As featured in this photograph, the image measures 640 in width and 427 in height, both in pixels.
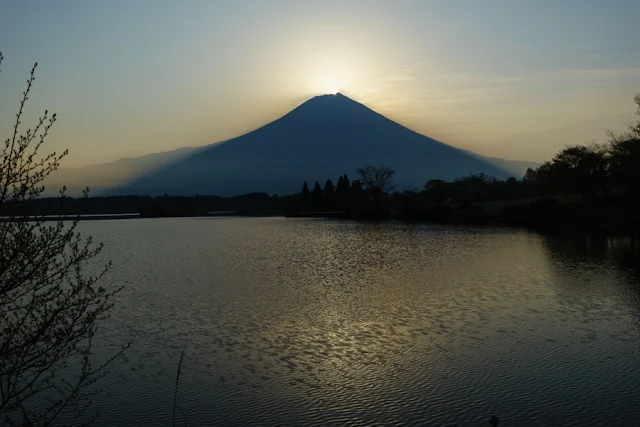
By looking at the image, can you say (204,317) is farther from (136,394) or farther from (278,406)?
(278,406)

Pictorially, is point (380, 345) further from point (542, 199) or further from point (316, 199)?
point (316, 199)

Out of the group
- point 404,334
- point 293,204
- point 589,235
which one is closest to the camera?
point 404,334

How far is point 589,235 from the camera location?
3997 centimetres

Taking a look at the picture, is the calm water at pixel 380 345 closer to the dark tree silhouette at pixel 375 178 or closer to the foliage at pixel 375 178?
the dark tree silhouette at pixel 375 178

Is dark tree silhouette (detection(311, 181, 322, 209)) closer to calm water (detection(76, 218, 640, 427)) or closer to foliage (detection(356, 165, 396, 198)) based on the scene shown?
foliage (detection(356, 165, 396, 198))

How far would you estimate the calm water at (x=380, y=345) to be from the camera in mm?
7969

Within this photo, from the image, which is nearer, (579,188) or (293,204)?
(579,188)

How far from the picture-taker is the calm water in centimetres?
797

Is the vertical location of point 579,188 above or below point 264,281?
above

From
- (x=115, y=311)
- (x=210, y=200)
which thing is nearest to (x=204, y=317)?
(x=115, y=311)

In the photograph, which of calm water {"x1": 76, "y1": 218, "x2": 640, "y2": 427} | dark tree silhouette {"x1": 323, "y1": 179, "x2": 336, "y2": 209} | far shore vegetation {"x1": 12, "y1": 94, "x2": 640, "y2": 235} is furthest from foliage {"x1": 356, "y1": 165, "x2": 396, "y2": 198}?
calm water {"x1": 76, "y1": 218, "x2": 640, "y2": 427}

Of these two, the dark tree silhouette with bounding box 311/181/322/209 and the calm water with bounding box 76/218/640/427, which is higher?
the dark tree silhouette with bounding box 311/181/322/209

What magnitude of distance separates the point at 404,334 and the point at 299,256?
16797mm

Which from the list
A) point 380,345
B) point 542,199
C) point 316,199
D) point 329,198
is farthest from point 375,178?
point 380,345
